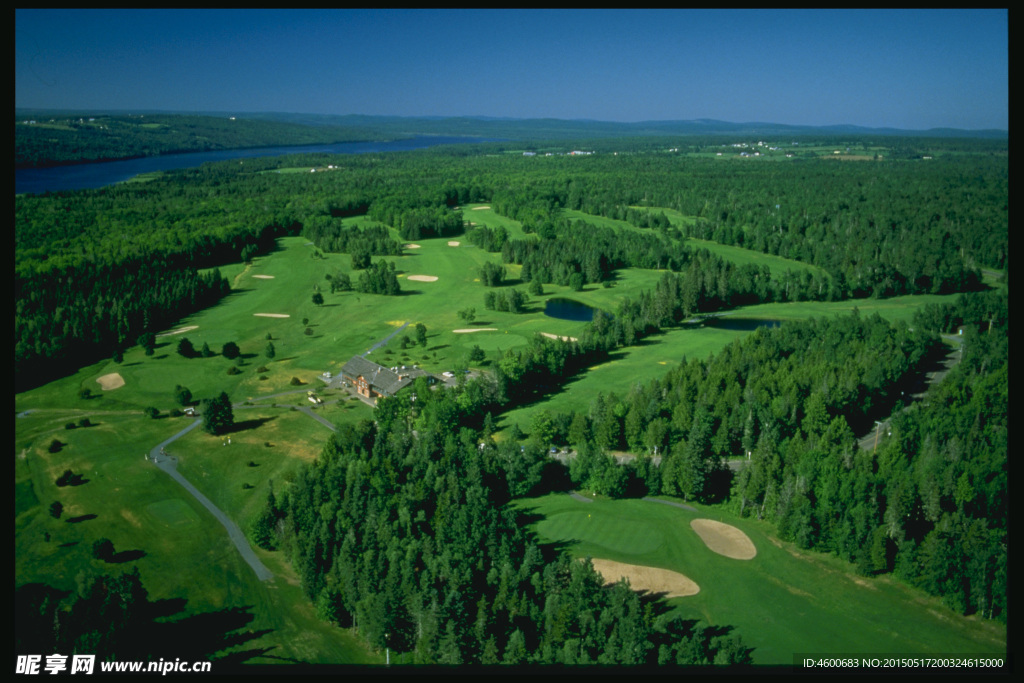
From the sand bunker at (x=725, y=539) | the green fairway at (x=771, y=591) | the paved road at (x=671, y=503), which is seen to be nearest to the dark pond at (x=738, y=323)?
the paved road at (x=671, y=503)

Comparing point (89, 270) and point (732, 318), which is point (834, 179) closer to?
point (732, 318)

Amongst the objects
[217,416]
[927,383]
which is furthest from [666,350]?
[217,416]

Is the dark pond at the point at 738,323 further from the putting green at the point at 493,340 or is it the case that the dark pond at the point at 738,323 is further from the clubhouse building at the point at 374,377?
the clubhouse building at the point at 374,377

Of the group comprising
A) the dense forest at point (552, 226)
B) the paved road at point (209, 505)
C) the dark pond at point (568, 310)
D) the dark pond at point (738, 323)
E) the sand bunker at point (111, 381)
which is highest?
the dense forest at point (552, 226)

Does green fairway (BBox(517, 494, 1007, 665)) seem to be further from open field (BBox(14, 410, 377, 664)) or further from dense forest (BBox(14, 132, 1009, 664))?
open field (BBox(14, 410, 377, 664))

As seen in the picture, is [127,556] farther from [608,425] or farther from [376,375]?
[608,425]
